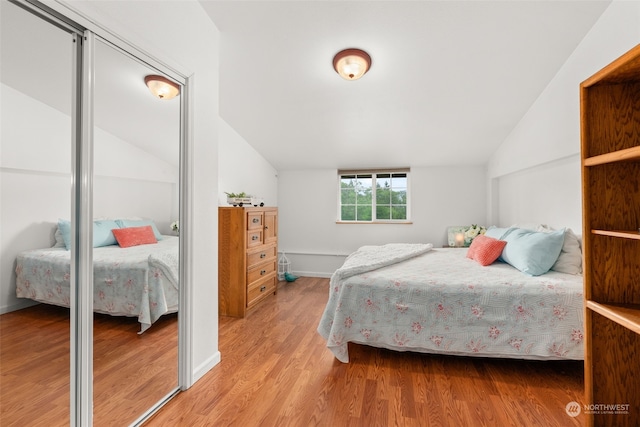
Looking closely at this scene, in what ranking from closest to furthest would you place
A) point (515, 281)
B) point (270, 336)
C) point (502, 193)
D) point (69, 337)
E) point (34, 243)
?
1. point (34, 243)
2. point (69, 337)
3. point (515, 281)
4. point (270, 336)
5. point (502, 193)

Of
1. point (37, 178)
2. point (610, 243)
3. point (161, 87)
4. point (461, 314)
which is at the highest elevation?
point (161, 87)

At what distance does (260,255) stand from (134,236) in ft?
6.89

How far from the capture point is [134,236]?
5.35ft

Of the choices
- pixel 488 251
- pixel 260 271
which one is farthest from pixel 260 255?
pixel 488 251

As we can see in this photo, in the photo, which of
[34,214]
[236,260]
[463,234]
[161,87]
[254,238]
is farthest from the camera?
[463,234]

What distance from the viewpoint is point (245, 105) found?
3.38m

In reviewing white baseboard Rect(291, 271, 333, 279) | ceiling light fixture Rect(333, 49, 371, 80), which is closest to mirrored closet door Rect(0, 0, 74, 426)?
ceiling light fixture Rect(333, 49, 371, 80)

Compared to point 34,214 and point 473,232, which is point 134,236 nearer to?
point 34,214

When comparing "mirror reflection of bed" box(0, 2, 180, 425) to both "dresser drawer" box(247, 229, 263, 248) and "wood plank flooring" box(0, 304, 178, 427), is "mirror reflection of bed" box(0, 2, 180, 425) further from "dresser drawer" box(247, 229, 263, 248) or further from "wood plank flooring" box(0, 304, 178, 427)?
"dresser drawer" box(247, 229, 263, 248)

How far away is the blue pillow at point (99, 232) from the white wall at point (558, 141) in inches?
116

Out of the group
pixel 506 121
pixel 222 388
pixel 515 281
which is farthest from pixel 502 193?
pixel 222 388

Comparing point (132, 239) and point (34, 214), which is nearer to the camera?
point (34, 214)

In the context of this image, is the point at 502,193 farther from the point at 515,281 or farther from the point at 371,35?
the point at 371,35

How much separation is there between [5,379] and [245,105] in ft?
9.46
